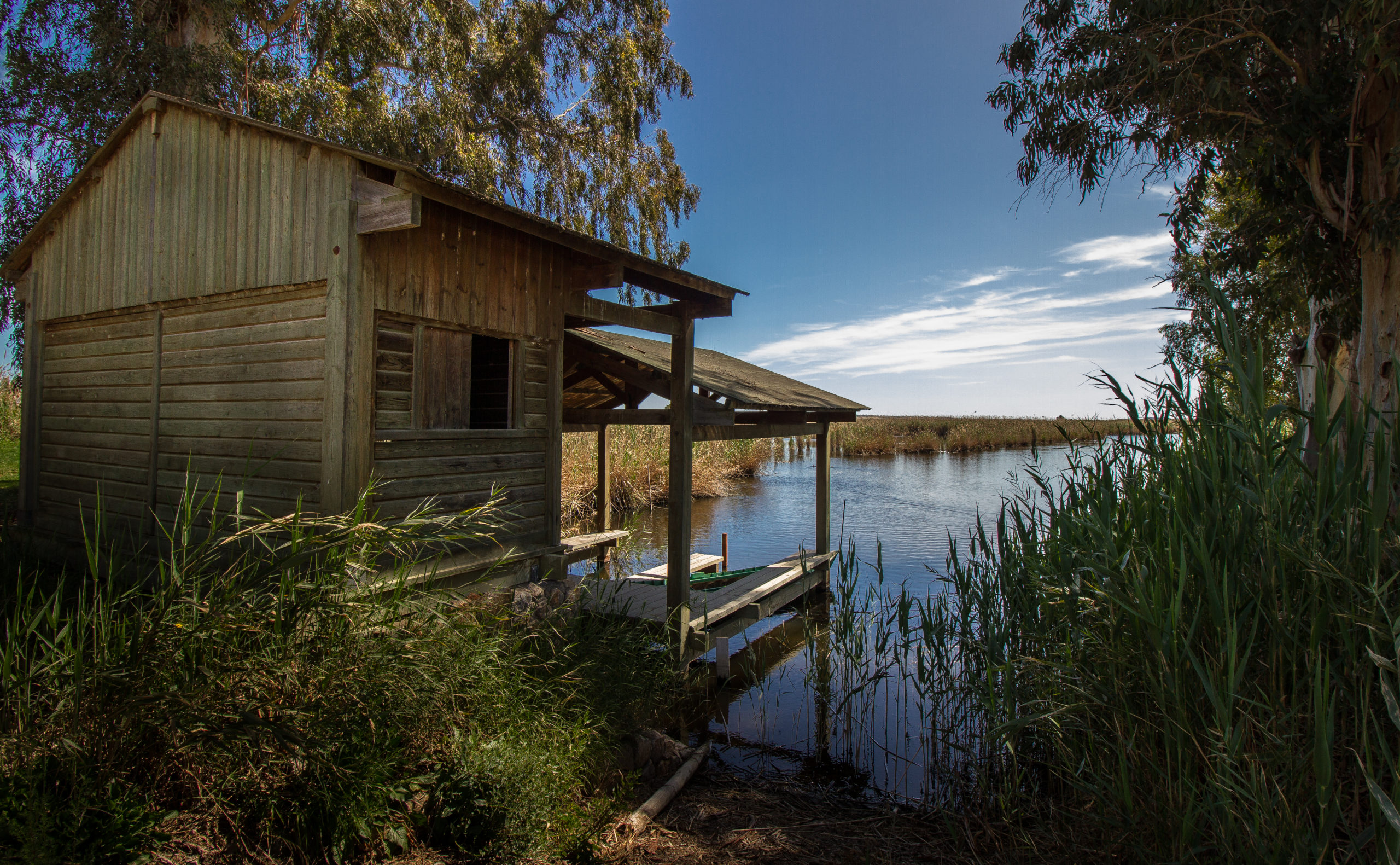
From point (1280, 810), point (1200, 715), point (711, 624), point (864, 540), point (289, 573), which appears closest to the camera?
point (1280, 810)

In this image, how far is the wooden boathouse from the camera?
502 cm

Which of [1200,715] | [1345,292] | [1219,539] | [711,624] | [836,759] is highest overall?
[1345,292]

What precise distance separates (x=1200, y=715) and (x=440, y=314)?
16.7 feet

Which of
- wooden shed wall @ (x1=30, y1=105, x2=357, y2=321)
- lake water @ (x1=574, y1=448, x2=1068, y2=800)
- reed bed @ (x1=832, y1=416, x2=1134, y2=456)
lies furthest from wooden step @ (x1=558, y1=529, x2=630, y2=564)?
reed bed @ (x1=832, y1=416, x2=1134, y2=456)

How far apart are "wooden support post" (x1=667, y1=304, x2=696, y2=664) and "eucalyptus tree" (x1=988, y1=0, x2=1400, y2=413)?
5109 millimetres

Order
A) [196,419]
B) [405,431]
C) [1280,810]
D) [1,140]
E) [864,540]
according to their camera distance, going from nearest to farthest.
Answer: [1280,810] < [405,431] < [196,419] < [1,140] < [864,540]

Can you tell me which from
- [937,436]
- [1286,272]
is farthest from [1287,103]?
[937,436]

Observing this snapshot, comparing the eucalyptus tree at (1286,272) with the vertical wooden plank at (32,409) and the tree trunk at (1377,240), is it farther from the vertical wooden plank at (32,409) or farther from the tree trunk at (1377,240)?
the vertical wooden plank at (32,409)

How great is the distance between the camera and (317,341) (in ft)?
16.8

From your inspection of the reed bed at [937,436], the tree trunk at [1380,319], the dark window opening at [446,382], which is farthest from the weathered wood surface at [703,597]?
the reed bed at [937,436]

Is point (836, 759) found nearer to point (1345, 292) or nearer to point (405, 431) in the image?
point (405, 431)

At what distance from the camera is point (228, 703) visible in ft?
8.95

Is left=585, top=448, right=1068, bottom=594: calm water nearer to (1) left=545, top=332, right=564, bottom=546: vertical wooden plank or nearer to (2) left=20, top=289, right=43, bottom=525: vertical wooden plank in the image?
(1) left=545, top=332, right=564, bottom=546: vertical wooden plank

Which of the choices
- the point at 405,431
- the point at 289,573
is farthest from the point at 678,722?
the point at 289,573
